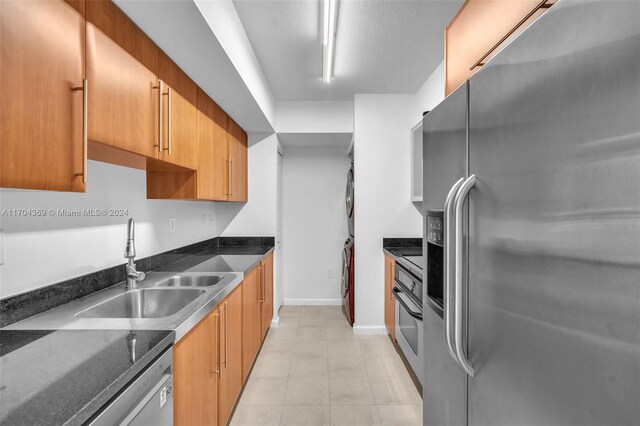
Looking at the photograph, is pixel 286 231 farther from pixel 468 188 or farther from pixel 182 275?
pixel 468 188

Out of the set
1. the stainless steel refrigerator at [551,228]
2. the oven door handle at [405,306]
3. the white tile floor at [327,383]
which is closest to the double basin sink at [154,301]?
the white tile floor at [327,383]

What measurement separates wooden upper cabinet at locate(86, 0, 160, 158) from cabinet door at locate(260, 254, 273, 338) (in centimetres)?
168

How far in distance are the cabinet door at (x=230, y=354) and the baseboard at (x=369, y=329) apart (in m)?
1.57

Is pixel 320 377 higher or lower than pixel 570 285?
lower

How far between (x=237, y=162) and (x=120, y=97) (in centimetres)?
188

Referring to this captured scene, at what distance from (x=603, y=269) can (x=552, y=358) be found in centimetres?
20

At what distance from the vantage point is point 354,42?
7.82 ft

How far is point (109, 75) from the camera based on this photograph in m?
1.22

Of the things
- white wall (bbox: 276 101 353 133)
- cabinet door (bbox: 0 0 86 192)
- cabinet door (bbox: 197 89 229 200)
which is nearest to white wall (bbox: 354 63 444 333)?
white wall (bbox: 276 101 353 133)

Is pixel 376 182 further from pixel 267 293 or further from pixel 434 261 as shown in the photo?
pixel 434 261

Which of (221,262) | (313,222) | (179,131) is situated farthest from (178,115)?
(313,222)

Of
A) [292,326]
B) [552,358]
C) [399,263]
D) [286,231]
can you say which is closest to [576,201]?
[552,358]

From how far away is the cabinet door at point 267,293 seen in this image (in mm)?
2994

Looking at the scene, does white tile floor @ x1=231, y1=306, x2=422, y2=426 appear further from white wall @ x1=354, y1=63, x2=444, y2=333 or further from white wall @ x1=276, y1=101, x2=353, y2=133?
white wall @ x1=276, y1=101, x2=353, y2=133
